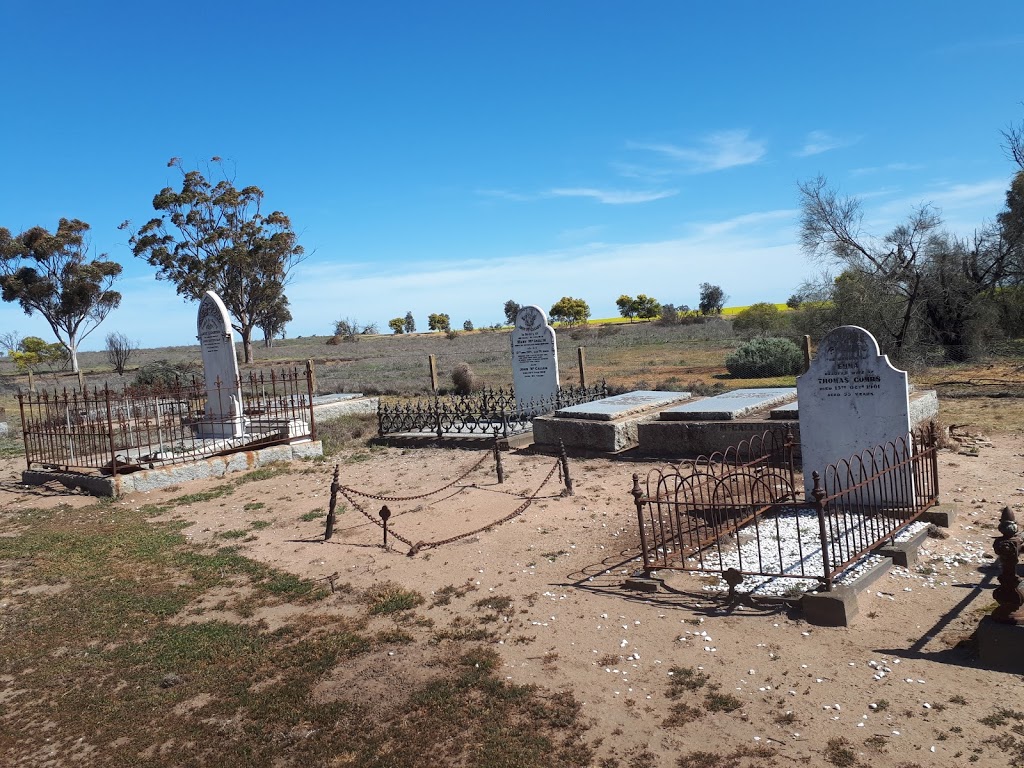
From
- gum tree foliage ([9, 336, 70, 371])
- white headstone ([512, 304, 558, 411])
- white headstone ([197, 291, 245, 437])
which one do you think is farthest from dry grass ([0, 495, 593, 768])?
gum tree foliage ([9, 336, 70, 371])

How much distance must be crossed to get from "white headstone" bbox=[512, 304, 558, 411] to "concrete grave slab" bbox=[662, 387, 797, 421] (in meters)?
3.79

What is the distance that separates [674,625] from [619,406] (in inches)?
300

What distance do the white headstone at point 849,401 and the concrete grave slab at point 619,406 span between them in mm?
4579

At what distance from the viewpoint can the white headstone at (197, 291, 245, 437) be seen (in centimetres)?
1396

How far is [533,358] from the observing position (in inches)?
602

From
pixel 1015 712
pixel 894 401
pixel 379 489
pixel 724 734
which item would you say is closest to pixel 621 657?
pixel 724 734

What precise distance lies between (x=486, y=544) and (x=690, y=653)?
3000mm

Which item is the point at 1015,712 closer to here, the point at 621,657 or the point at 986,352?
the point at 621,657

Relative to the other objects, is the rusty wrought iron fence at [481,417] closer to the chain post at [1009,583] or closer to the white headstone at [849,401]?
the white headstone at [849,401]

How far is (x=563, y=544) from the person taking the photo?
7.15 metres

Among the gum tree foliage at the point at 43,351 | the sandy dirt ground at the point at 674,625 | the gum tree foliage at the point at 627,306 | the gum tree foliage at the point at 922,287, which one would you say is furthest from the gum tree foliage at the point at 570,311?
the sandy dirt ground at the point at 674,625

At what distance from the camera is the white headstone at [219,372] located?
45.8 feet

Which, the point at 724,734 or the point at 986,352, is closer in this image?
the point at 724,734

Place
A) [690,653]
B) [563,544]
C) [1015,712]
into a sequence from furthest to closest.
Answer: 1. [563,544]
2. [690,653]
3. [1015,712]
